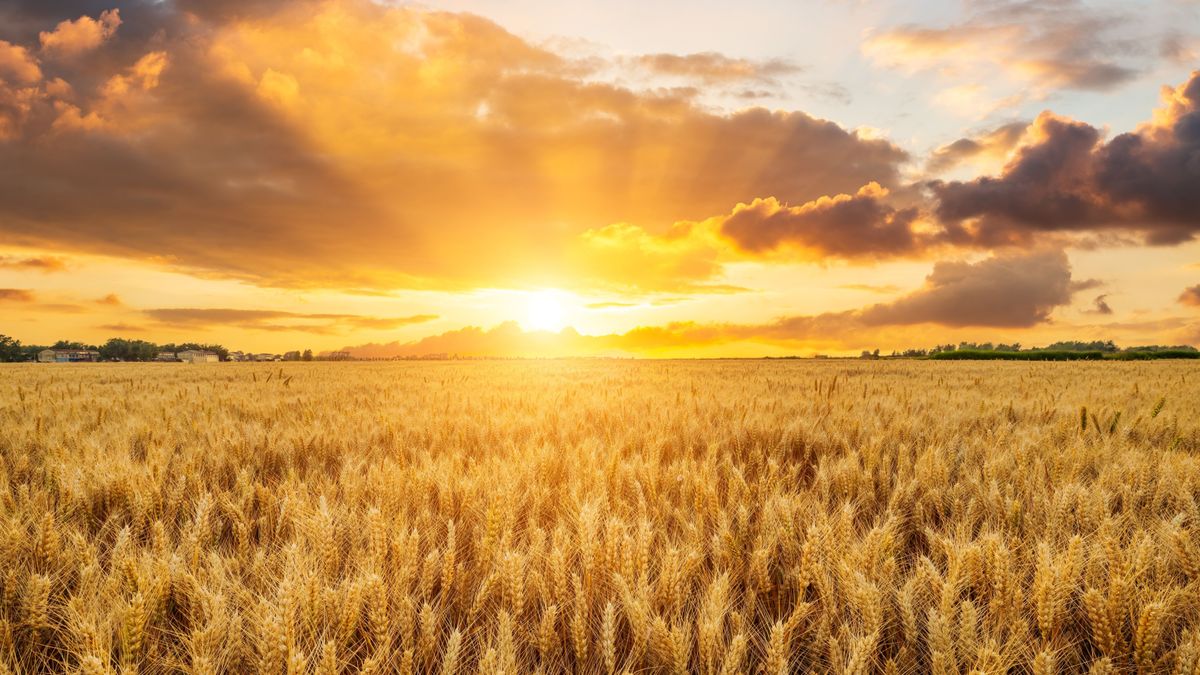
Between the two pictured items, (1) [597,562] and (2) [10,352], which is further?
(2) [10,352]

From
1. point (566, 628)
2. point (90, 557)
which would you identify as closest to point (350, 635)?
point (566, 628)

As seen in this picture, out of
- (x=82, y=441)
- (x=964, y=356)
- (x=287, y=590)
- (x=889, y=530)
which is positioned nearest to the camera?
(x=287, y=590)

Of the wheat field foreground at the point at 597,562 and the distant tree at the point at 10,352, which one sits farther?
the distant tree at the point at 10,352

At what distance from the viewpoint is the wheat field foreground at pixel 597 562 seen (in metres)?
1.49

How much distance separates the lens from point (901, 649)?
1568 millimetres

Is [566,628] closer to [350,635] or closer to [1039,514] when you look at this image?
[350,635]

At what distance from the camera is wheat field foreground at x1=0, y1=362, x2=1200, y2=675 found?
1489mm

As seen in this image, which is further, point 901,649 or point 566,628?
point 566,628

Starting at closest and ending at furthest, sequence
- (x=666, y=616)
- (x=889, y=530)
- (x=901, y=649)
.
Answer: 1. (x=901, y=649)
2. (x=666, y=616)
3. (x=889, y=530)

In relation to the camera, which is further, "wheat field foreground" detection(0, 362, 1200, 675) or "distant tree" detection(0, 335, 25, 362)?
"distant tree" detection(0, 335, 25, 362)

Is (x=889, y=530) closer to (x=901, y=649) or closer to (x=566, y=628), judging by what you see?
(x=901, y=649)

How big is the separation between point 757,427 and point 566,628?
3.18 m

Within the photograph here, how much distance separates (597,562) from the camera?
190cm

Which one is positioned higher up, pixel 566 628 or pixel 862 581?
pixel 862 581
